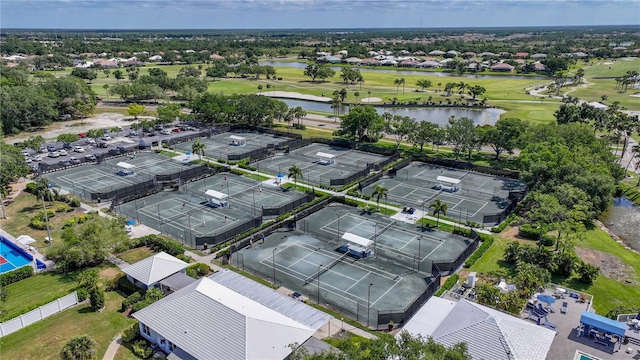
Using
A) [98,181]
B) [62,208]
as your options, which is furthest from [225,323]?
[98,181]

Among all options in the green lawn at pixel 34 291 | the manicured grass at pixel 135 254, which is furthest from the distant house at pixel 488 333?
the green lawn at pixel 34 291

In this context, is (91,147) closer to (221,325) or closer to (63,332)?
(63,332)

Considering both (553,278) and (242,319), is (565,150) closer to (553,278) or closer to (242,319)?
(553,278)

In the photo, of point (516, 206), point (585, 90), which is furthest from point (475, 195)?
point (585, 90)

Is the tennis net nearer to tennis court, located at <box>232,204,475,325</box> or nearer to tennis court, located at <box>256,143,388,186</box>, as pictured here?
tennis court, located at <box>232,204,475,325</box>

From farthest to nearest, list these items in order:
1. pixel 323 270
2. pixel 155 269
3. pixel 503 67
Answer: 1. pixel 503 67
2. pixel 323 270
3. pixel 155 269

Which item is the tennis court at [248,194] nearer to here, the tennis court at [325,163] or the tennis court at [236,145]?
the tennis court at [325,163]
